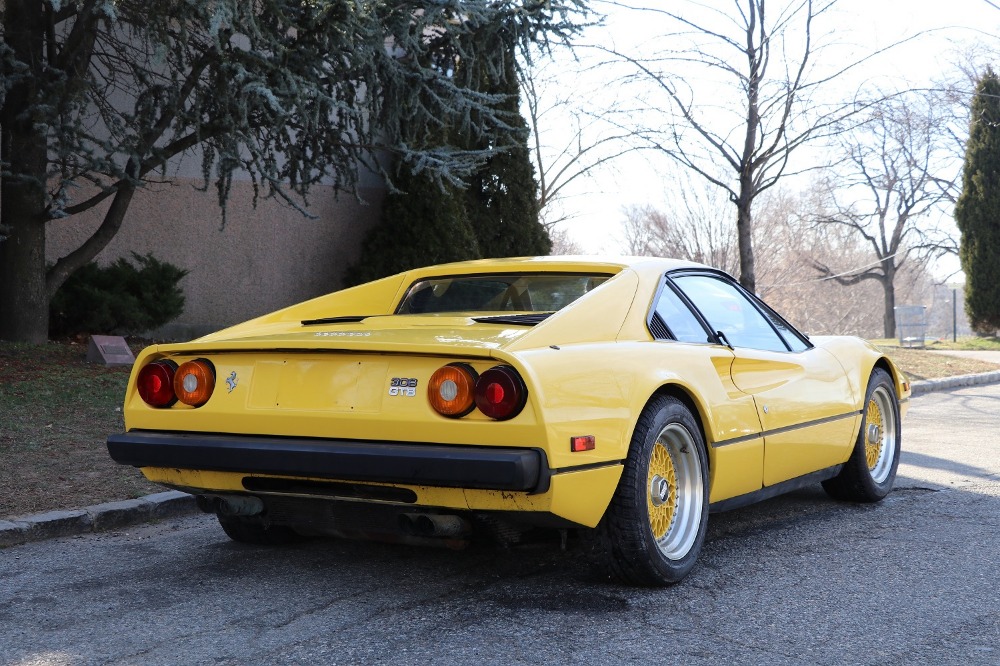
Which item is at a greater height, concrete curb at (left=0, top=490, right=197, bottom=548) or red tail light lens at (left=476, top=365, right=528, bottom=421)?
red tail light lens at (left=476, top=365, right=528, bottom=421)

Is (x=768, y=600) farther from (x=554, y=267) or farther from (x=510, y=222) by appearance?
(x=510, y=222)

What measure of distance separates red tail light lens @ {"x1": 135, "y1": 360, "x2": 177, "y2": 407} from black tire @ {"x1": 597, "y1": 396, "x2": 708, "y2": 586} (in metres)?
1.70

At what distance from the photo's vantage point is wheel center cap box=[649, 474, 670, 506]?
13.0ft

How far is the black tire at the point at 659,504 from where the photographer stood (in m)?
3.75

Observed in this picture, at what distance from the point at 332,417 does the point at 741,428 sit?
1812 mm

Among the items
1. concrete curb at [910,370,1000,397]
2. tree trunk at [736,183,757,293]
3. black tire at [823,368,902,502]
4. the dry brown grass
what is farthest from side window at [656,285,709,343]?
concrete curb at [910,370,1000,397]

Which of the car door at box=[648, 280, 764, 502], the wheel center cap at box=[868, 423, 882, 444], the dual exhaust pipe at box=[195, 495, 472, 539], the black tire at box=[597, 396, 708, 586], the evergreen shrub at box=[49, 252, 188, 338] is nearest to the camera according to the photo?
the dual exhaust pipe at box=[195, 495, 472, 539]

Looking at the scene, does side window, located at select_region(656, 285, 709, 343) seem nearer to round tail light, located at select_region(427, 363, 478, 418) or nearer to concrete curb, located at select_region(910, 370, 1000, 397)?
round tail light, located at select_region(427, 363, 478, 418)

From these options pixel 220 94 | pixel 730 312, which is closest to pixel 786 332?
pixel 730 312

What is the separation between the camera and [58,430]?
7.46 metres

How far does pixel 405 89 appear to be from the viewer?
→ 436 inches

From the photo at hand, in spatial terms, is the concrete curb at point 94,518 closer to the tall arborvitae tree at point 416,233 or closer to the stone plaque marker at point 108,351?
the stone plaque marker at point 108,351

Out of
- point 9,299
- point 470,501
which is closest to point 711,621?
point 470,501

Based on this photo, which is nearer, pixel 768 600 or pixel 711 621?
pixel 711 621
